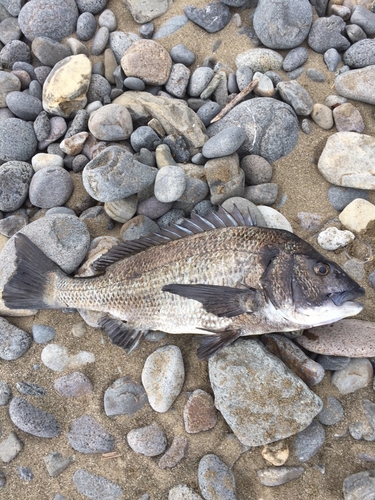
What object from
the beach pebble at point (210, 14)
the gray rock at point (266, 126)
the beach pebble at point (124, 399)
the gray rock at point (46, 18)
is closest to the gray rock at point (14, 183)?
the gray rock at point (46, 18)

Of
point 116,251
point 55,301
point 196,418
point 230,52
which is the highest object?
point 230,52

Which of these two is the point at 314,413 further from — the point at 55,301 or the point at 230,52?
the point at 230,52

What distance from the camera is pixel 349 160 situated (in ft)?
14.6

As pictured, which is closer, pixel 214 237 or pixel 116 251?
pixel 214 237

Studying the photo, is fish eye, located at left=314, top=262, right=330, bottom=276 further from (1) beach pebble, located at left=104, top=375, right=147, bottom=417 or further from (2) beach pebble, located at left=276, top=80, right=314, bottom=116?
(2) beach pebble, located at left=276, top=80, right=314, bottom=116

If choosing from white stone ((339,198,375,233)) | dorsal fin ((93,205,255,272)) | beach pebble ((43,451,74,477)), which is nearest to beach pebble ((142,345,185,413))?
beach pebble ((43,451,74,477))

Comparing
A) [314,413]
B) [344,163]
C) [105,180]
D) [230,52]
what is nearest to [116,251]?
[105,180]

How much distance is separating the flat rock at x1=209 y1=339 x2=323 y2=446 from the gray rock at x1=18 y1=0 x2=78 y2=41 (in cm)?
445

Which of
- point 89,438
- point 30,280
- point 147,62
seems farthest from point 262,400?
point 147,62

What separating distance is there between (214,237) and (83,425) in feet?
7.11

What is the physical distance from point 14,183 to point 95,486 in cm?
317

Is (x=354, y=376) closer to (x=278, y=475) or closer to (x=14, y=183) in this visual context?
(x=278, y=475)

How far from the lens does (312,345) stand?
378 centimetres

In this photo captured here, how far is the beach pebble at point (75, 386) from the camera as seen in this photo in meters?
3.96
